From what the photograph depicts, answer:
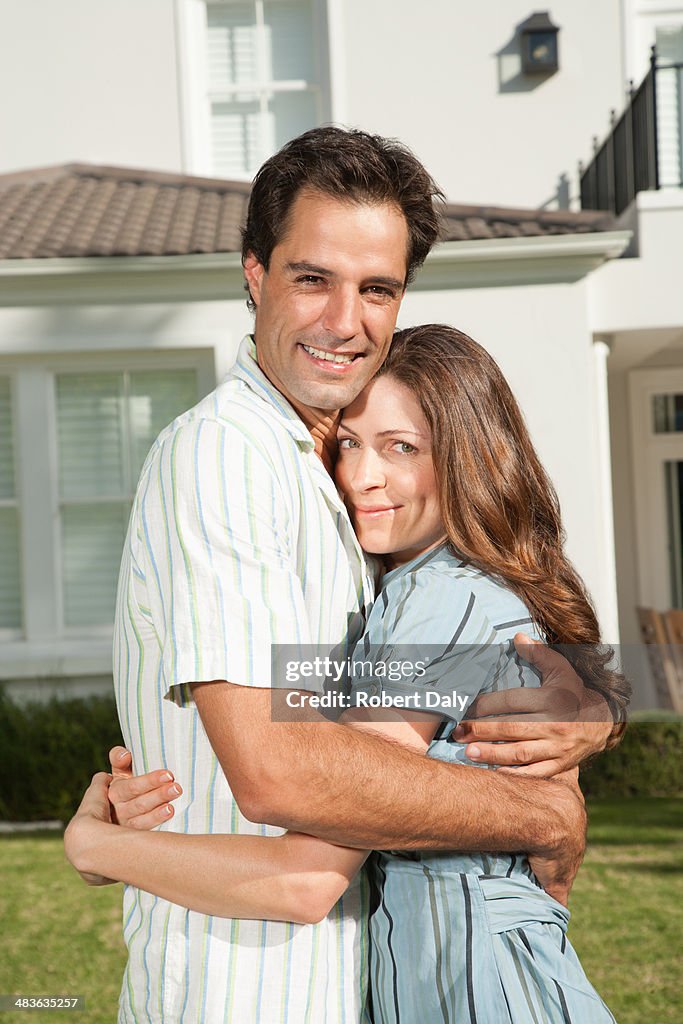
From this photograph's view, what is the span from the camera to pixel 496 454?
7.02ft

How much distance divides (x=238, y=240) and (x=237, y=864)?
226 inches

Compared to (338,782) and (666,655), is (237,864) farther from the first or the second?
(666,655)

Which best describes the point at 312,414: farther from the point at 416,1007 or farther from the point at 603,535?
the point at 603,535

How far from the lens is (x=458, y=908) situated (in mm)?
1794

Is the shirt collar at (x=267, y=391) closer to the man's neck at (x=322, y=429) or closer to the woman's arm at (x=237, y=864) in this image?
the man's neck at (x=322, y=429)

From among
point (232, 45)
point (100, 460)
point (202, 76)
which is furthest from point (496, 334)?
point (232, 45)

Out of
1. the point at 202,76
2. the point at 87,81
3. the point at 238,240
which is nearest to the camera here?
the point at 238,240

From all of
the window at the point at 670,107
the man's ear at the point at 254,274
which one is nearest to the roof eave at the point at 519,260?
the window at the point at 670,107

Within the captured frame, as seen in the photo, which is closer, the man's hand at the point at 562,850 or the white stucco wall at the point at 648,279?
the man's hand at the point at 562,850

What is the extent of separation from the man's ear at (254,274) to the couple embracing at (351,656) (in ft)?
0.03

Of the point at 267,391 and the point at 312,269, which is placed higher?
the point at 312,269

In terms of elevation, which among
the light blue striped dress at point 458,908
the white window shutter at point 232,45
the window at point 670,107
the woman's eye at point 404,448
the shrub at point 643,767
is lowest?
the shrub at point 643,767

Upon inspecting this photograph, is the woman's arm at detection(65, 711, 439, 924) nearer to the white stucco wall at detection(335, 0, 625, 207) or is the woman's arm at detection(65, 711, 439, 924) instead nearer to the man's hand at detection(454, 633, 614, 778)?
the man's hand at detection(454, 633, 614, 778)

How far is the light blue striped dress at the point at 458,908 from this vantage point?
1750 mm
